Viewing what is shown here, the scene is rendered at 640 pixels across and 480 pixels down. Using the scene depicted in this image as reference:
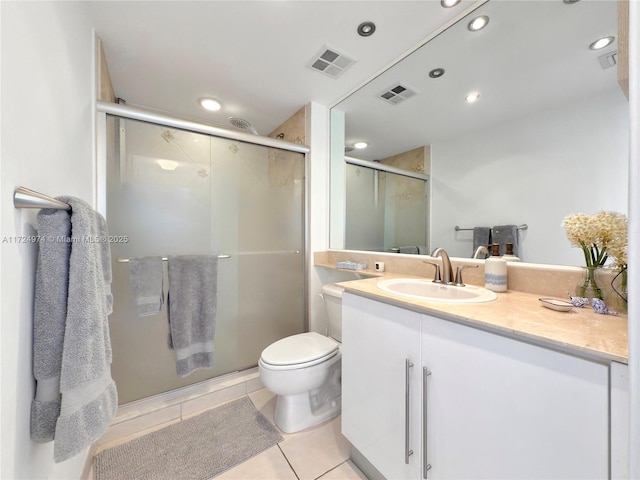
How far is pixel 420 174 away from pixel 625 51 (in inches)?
39.3

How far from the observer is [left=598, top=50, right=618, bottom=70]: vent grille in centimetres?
85

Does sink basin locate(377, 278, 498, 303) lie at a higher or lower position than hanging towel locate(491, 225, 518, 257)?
lower

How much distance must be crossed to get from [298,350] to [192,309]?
72cm

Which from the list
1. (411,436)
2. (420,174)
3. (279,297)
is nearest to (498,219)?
(420,174)

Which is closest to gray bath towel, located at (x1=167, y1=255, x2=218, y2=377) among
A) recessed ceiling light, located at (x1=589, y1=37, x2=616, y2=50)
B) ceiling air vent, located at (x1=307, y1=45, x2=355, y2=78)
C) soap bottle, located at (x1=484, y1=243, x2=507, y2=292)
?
ceiling air vent, located at (x1=307, y1=45, x2=355, y2=78)

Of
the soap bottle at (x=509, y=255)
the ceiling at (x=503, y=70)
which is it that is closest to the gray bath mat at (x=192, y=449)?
the soap bottle at (x=509, y=255)

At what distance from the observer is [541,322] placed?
0.64m

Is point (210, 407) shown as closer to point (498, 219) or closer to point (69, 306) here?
point (69, 306)

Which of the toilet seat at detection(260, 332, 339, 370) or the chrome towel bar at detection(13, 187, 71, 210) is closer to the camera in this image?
the chrome towel bar at detection(13, 187, 71, 210)

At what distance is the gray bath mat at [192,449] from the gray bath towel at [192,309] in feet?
1.01

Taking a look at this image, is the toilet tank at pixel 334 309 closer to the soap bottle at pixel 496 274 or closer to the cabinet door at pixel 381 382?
the cabinet door at pixel 381 382

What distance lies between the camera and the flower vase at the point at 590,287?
2.59ft

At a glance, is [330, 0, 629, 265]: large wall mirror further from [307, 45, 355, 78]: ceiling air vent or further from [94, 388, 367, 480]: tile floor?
[94, 388, 367, 480]: tile floor

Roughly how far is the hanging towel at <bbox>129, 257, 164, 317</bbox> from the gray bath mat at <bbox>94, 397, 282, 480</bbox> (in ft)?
2.20
